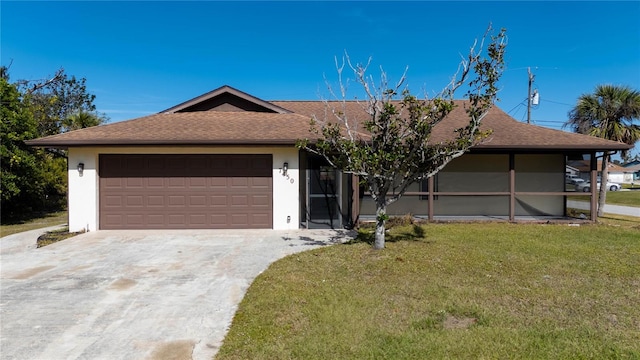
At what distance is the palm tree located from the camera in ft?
44.3

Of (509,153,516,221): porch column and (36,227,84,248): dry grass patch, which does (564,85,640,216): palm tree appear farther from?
(36,227,84,248): dry grass patch

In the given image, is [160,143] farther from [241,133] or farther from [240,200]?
[240,200]

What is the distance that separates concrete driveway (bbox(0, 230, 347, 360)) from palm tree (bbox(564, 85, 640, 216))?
11870 mm

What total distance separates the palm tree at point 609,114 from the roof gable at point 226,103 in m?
11.7

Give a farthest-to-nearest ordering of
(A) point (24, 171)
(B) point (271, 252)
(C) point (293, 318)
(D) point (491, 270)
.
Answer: (A) point (24, 171) → (B) point (271, 252) → (D) point (491, 270) → (C) point (293, 318)

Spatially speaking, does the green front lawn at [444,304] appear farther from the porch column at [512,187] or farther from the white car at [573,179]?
the white car at [573,179]

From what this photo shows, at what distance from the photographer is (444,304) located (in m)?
Answer: 4.45

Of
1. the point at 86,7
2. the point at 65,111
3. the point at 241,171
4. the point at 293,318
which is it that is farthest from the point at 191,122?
the point at 65,111

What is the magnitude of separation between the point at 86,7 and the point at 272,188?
10.2 m

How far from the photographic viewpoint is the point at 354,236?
29.4 ft

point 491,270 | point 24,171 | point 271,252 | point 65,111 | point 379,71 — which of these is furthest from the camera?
point 65,111

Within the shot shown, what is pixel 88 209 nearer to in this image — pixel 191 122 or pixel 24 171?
pixel 191 122

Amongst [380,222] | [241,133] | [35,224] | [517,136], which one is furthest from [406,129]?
[35,224]

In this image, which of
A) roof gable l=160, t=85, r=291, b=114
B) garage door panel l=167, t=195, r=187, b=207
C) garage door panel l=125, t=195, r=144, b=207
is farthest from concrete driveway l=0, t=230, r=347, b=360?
roof gable l=160, t=85, r=291, b=114
